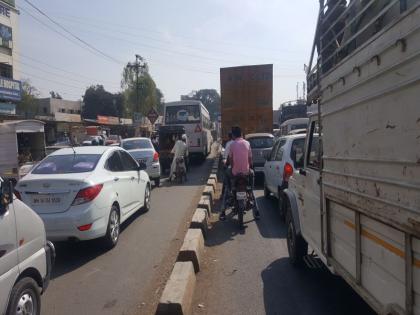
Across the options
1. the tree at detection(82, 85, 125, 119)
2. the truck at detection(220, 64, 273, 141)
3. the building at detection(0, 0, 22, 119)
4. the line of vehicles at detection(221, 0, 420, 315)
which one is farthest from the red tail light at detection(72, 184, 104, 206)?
the tree at detection(82, 85, 125, 119)

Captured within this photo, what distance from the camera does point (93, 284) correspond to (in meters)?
5.37

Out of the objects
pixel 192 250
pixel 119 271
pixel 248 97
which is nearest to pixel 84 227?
pixel 119 271

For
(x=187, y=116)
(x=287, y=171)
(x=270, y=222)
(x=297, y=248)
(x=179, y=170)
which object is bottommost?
(x=270, y=222)

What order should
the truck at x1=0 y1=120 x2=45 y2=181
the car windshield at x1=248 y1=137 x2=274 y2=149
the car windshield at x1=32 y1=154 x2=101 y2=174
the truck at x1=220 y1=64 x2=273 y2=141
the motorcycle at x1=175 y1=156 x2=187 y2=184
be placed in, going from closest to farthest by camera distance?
Answer: the car windshield at x1=32 y1=154 x2=101 y2=174 < the truck at x1=0 y1=120 x2=45 y2=181 < the car windshield at x1=248 y1=137 x2=274 y2=149 < the motorcycle at x1=175 y1=156 x2=187 y2=184 < the truck at x1=220 y1=64 x2=273 y2=141

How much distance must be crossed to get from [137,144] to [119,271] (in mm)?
10464

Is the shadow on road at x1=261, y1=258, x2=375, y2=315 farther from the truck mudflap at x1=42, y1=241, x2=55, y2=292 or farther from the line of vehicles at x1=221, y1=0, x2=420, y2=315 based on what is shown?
the truck mudflap at x1=42, y1=241, x2=55, y2=292

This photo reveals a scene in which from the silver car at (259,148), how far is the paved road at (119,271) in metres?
5.41

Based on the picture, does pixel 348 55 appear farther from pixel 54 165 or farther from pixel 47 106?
pixel 47 106

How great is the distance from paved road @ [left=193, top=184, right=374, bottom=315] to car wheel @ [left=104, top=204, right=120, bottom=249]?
60.9 inches

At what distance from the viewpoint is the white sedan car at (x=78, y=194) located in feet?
20.5

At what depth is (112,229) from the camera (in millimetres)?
6992

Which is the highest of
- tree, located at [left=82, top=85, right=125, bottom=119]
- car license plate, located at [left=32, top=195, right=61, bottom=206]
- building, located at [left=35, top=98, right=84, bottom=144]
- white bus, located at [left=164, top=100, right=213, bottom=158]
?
tree, located at [left=82, top=85, right=125, bottom=119]

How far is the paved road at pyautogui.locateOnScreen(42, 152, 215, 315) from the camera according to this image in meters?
4.75

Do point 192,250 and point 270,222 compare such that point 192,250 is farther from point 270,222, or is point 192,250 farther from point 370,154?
point 270,222
